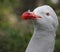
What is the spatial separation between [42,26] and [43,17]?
8 cm

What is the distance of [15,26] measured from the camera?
5.95m

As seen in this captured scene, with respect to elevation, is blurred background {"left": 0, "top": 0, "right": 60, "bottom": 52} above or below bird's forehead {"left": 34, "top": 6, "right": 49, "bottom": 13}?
below

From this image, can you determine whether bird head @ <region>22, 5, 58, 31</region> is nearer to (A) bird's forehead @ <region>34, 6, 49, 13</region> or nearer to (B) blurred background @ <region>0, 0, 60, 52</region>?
(A) bird's forehead @ <region>34, 6, 49, 13</region>

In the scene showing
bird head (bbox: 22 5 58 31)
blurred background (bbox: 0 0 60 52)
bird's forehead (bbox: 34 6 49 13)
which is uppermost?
bird's forehead (bbox: 34 6 49 13)

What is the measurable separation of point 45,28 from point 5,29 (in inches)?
116

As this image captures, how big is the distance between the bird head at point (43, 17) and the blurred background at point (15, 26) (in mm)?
2517

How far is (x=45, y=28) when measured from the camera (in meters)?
2.66

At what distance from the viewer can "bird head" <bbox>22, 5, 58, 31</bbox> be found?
2.59 meters

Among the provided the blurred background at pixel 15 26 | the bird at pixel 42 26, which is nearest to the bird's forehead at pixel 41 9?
the bird at pixel 42 26

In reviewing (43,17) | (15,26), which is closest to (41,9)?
(43,17)

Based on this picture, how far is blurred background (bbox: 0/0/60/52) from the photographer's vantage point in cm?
523

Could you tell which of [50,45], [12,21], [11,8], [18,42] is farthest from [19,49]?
[50,45]

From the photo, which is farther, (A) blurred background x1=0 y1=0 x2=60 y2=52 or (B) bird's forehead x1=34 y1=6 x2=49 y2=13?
(A) blurred background x1=0 y1=0 x2=60 y2=52

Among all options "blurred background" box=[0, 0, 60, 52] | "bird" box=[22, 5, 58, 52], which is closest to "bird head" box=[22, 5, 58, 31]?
"bird" box=[22, 5, 58, 52]
